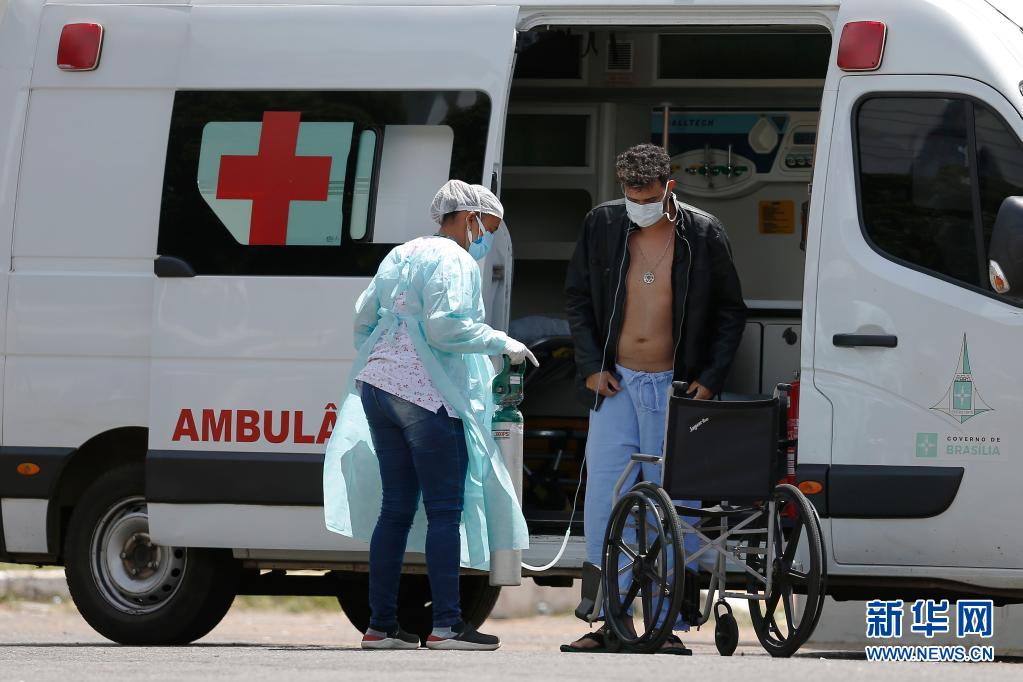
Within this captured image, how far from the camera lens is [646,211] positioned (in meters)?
6.80

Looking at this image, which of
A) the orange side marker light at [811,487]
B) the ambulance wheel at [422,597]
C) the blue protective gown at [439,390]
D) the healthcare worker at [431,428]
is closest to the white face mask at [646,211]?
the healthcare worker at [431,428]

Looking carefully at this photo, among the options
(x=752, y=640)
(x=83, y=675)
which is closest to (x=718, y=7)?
(x=83, y=675)

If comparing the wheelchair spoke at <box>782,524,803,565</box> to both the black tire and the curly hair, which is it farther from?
the curly hair

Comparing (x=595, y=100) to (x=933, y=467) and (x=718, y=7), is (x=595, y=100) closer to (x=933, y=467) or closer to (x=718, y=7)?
(x=718, y=7)

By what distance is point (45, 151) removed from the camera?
7246mm

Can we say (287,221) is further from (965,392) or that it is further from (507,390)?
(965,392)

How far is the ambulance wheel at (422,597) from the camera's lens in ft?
25.4

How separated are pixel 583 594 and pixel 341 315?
1362 millimetres

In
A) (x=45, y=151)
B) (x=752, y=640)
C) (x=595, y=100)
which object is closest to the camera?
(x=45, y=151)

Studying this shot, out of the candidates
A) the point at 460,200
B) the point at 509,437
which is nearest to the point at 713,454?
the point at 509,437

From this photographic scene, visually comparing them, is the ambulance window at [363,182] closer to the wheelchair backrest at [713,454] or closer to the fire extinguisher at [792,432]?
the wheelchair backrest at [713,454]

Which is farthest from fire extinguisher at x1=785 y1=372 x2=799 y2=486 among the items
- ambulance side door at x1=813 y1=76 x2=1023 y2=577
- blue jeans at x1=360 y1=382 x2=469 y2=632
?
blue jeans at x1=360 y1=382 x2=469 y2=632

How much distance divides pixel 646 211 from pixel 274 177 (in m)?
1.43

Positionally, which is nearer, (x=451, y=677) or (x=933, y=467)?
(x=451, y=677)
